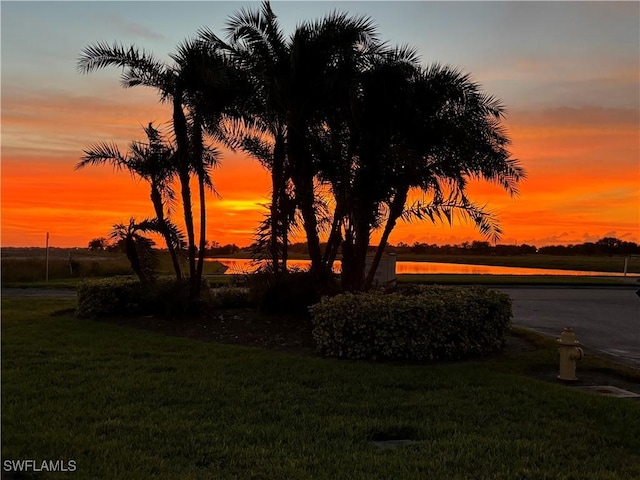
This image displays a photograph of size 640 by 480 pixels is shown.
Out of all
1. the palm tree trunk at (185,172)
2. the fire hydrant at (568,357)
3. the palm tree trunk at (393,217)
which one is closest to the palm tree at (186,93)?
the palm tree trunk at (185,172)

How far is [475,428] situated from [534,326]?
27.9ft

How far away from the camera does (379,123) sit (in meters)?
10.7

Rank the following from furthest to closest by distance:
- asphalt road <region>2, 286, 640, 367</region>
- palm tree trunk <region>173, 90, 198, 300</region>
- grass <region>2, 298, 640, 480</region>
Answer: palm tree trunk <region>173, 90, 198, 300</region> < asphalt road <region>2, 286, 640, 367</region> < grass <region>2, 298, 640, 480</region>

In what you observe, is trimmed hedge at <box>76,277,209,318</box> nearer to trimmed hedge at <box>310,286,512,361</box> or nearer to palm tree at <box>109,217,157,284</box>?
palm tree at <box>109,217,157,284</box>

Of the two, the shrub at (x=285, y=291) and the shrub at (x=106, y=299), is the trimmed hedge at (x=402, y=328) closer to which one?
the shrub at (x=285, y=291)

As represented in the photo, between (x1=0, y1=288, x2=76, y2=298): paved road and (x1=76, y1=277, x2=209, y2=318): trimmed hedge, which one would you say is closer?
(x1=76, y1=277, x2=209, y2=318): trimmed hedge

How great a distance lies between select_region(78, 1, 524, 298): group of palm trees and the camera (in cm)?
1063

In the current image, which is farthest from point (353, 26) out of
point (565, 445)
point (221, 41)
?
point (565, 445)

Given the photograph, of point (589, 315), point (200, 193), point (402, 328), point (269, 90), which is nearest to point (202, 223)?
point (200, 193)

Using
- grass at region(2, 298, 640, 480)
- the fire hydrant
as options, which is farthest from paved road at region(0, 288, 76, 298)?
the fire hydrant

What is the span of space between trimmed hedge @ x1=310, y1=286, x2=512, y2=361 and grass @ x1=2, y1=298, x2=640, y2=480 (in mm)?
403

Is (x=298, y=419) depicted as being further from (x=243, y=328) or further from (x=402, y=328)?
(x=243, y=328)

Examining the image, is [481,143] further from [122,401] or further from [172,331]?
[122,401]

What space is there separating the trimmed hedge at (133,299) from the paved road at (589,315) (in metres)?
7.47
